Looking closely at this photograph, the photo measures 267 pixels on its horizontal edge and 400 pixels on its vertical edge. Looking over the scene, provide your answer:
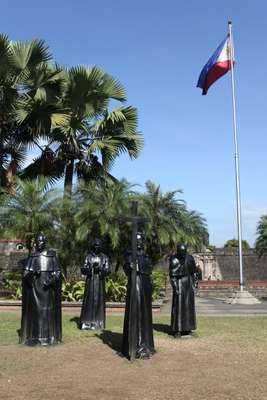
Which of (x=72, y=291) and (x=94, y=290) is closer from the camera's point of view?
(x=94, y=290)

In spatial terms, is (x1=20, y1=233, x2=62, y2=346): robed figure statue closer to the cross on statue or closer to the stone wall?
the cross on statue

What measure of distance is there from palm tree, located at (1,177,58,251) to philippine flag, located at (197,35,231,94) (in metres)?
7.78

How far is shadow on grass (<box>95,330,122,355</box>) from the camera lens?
31.5 ft

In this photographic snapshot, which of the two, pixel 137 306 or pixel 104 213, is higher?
pixel 104 213

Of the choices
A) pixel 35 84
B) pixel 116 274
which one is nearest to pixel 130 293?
pixel 116 274

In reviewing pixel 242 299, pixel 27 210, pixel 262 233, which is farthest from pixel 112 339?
pixel 262 233

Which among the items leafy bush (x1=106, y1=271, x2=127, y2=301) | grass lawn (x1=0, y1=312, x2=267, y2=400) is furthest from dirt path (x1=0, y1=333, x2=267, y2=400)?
leafy bush (x1=106, y1=271, x2=127, y2=301)

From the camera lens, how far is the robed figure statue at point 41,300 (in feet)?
32.3

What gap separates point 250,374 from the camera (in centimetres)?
745

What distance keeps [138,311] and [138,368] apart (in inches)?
46.7

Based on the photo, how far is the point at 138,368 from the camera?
7.93 m

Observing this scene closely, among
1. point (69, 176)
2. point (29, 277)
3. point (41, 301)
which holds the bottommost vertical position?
point (41, 301)

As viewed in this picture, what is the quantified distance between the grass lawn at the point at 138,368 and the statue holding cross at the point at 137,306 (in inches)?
8.7

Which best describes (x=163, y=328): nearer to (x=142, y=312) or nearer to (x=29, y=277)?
(x=142, y=312)
